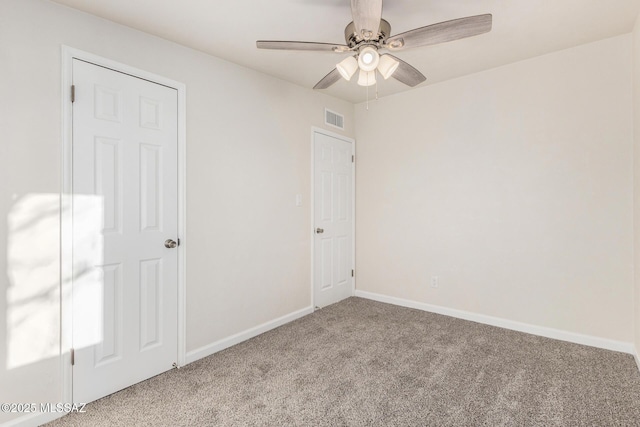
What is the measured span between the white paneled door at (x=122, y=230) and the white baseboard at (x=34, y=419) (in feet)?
0.40

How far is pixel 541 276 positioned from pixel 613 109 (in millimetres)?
1512

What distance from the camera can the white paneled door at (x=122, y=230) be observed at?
2.02 meters

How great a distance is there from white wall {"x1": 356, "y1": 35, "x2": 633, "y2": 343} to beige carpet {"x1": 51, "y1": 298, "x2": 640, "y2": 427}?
479 mm

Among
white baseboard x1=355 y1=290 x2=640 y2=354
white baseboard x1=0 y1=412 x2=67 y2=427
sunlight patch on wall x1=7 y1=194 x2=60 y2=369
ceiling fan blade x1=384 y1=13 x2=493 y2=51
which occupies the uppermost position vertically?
ceiling fan blade x1=384 y1=13 x2=493 y2=51

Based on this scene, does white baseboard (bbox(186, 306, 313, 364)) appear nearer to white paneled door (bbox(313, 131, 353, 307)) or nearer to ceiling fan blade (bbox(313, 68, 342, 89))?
white paneled door (bbox(313, 131, 353, 307))

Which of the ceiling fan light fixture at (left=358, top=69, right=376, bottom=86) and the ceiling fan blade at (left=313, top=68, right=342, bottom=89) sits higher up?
the ceiling fan blade at (left=313, top=68, right=342, bottom=89)

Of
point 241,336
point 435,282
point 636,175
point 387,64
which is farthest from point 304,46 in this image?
point 435,282

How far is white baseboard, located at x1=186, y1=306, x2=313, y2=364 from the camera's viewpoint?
259 centimetres

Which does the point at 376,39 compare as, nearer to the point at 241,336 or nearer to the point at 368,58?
the point at 368,58

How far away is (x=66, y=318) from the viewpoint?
76.9 inches

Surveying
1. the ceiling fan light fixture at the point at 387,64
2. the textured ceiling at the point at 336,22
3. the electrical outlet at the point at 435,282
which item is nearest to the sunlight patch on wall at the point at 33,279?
the textured ceiling at the point at 336,22

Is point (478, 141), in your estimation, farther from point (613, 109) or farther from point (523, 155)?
point (613, 109)

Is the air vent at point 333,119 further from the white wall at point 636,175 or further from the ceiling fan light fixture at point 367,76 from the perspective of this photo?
the white wall at point 636,175

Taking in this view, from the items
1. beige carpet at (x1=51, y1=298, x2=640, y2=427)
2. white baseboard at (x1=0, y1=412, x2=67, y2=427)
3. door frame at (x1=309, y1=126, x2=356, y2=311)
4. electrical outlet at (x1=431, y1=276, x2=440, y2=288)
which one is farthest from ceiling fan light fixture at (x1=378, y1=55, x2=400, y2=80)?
white baseboard at (x1=0, y1=412, x2=67, y2=427)
